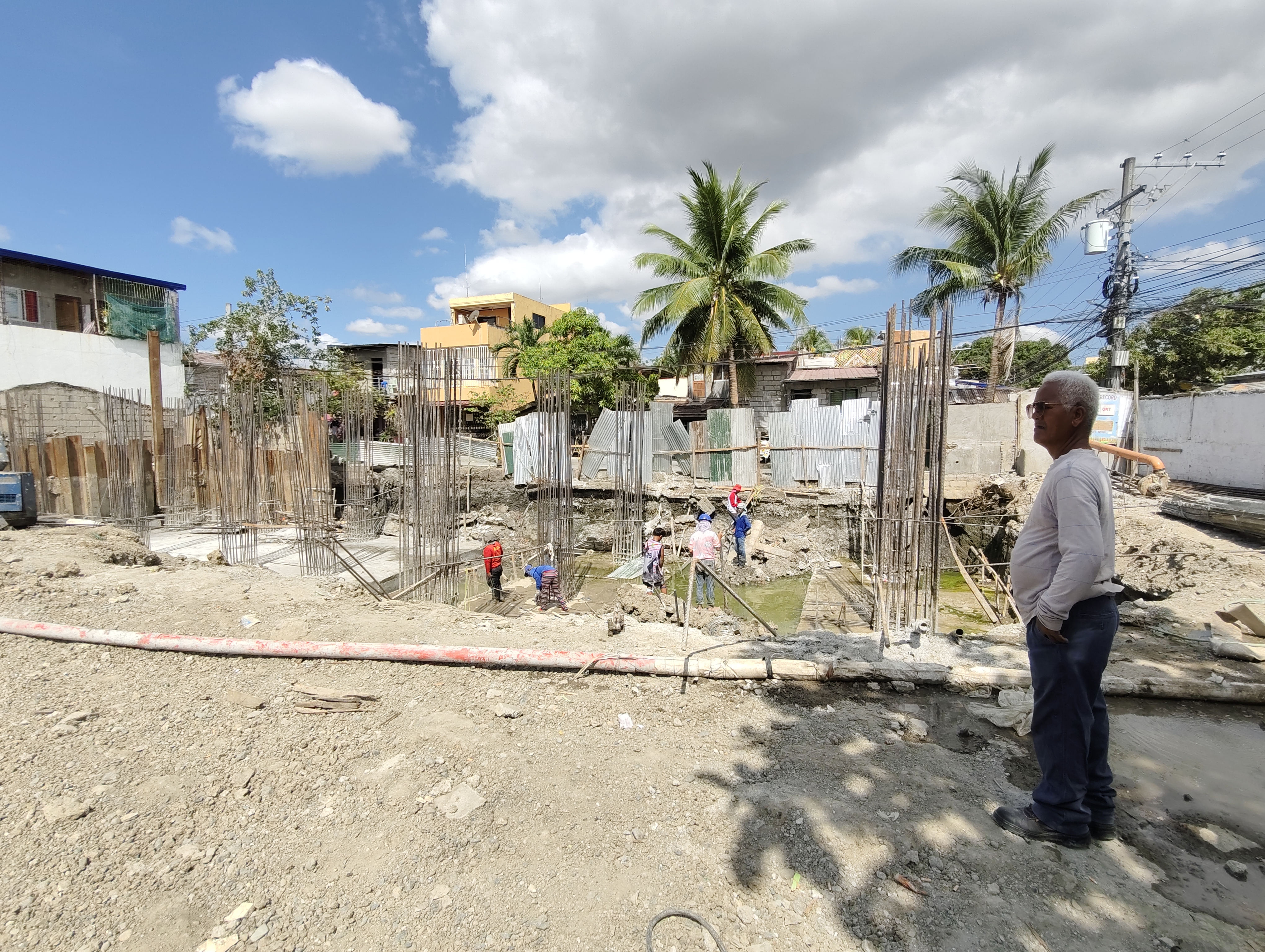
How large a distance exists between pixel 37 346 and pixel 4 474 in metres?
8.73

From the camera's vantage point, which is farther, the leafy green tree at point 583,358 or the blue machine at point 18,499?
the leafy green tree at point 583,358

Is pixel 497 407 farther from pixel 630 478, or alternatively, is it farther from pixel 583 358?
pixel 630 478

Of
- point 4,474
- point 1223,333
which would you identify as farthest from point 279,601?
point 1223,333

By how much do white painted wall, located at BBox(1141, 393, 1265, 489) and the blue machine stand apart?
23.0m

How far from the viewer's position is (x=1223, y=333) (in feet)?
60.5

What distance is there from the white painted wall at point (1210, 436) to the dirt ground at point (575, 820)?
13.1 metres

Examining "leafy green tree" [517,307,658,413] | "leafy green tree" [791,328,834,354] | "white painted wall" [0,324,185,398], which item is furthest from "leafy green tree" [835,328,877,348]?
"white painted wall" [0,324,185,398]

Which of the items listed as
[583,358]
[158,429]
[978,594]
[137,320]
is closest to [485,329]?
[583,358]

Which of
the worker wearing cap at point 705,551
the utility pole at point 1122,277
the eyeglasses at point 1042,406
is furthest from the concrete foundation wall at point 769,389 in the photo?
the eyeglasses at point 1042,406

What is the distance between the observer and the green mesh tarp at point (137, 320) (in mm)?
17406

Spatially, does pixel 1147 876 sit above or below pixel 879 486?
below

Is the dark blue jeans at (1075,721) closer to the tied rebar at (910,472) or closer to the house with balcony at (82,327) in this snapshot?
the tied rebar at (910,472)

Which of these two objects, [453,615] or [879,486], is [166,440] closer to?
[453,615]

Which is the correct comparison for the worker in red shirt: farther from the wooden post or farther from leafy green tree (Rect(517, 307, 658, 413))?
leafy green tree (Rect(517, 307, 658, 413))
